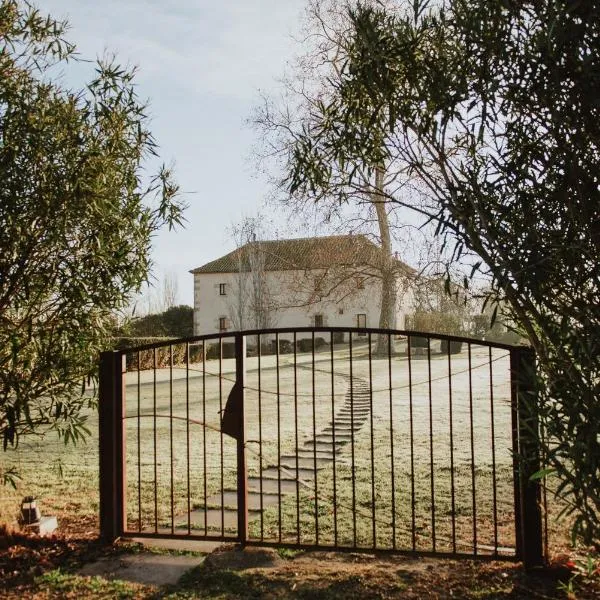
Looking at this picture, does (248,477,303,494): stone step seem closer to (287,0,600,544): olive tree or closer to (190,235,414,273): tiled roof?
(287,0,600,544): olive tree

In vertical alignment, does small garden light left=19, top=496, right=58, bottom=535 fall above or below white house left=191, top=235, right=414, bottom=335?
below

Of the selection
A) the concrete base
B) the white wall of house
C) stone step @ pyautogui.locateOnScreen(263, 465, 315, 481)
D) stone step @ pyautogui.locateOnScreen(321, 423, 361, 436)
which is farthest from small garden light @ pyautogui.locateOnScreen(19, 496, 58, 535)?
the white wall of house

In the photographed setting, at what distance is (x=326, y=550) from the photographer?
507cm

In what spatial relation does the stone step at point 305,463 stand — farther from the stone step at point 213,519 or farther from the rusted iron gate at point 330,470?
the stone step at point 213,519

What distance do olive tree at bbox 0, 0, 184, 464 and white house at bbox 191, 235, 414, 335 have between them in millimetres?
15062

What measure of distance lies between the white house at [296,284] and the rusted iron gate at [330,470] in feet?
24.2

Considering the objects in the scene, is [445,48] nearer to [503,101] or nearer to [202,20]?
[503,101]

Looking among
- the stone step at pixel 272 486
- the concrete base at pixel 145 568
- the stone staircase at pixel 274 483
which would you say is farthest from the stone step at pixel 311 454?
the concrete base at pixel 145 568

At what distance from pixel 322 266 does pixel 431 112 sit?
20249mm

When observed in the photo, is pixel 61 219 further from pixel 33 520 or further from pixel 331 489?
pixel 331 489

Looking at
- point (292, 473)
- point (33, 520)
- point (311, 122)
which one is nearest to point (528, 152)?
point (33, 520)

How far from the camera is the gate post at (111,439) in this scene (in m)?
5.55

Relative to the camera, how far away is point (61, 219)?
4.93 metres

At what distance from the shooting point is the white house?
23234 millimetres
